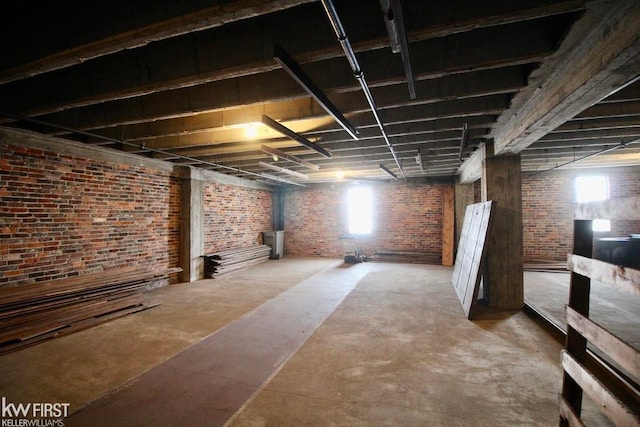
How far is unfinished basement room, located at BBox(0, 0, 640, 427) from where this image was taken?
→ 1.99m

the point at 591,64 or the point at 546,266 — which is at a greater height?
the point at 591,64

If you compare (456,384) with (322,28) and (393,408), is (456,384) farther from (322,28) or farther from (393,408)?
(322,28)

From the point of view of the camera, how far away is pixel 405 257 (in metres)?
9.34

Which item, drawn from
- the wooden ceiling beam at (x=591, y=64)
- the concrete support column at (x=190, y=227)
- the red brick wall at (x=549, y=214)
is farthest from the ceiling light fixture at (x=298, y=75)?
the red brick wall at (x=549, y=214)

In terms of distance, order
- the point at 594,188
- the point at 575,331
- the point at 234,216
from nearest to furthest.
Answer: the point at 575,331
the point at 594,188
the point at 234,216

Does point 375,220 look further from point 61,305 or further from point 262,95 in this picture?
point 61,305

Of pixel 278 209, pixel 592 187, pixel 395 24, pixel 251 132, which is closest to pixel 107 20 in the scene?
pixel 395 24

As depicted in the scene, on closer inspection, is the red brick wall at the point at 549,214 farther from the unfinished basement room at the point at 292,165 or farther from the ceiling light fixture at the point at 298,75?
the ceiling light fixture at the point at 298,75

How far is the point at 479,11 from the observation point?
1821 mm

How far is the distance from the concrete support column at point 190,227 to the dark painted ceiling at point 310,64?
95.8 inches

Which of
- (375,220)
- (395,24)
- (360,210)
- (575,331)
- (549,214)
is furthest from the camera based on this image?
(360,210)

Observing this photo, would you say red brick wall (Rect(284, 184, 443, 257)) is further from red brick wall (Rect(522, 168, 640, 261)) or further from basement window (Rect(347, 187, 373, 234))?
red brick wall (Rect(522, 168, 640, 261))

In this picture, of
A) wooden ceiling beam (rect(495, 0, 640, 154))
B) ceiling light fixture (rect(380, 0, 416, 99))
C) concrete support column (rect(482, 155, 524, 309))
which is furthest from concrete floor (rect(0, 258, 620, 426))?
ceiling light fixture (rect(380, 0, 416, 99))

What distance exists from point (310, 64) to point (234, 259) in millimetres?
6290
